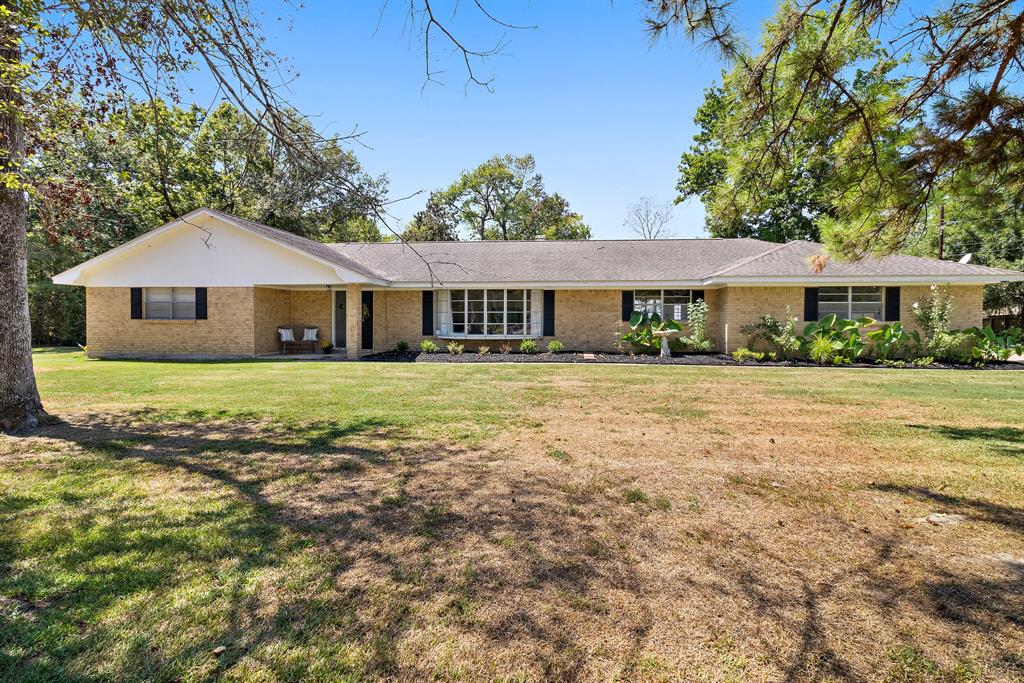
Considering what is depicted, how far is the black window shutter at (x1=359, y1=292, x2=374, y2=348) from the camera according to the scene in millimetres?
19203

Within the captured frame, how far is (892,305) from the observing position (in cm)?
1656

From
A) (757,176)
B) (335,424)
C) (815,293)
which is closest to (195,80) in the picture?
(335,424)

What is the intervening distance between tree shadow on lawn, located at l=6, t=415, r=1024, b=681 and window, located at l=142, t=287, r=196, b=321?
15.1 meters

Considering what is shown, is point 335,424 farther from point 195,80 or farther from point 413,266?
point 413,266

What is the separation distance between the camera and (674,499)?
446 centimetres

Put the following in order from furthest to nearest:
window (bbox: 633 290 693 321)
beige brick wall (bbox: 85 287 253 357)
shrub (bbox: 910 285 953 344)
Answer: window (bbox: 633 290 693 321)
beige brick wall (bbox: 85 287 253 357)
shrub (bbox: 910 285 953 344)

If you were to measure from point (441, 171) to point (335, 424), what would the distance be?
12.2ft

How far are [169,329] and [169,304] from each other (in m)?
0.89

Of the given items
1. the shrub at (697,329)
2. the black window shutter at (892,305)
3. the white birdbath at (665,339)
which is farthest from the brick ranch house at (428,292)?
the white birdbath at (665,339)

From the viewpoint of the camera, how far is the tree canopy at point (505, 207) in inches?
1683

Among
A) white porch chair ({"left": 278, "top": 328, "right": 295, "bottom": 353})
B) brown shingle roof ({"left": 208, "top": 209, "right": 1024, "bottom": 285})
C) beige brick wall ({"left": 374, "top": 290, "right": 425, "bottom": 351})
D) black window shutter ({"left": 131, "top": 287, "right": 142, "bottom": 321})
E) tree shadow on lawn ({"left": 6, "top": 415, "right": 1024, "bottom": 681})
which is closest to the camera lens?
tree shadow on lawn ({"left": 6, "top": 415, "right": 1024, "bottom": 681})

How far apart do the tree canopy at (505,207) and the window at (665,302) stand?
2455cm

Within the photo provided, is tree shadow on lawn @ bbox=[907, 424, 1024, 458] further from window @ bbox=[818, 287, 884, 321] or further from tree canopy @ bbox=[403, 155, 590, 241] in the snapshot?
tree canopy @ bbox=[403, 155, 590, 241]

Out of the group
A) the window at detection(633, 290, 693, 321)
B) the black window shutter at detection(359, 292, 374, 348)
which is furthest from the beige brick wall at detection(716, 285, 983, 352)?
the black window shutter at detection(359, 292, 374, 348)
